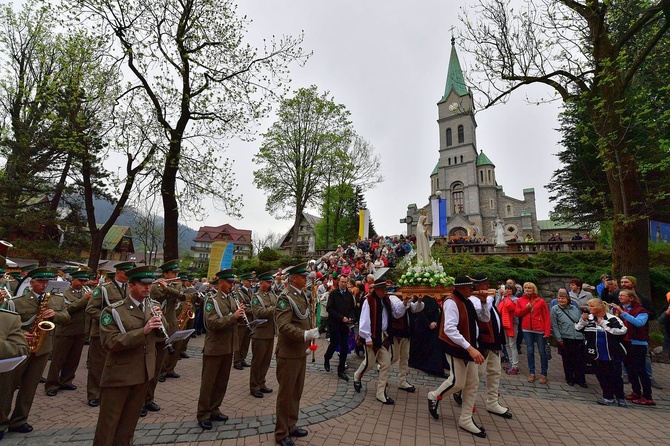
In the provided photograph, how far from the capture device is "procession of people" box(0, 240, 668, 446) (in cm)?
346

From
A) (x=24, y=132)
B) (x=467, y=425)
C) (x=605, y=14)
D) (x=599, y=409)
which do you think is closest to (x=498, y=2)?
(x=605, y=14)

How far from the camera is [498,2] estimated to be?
37.0ft

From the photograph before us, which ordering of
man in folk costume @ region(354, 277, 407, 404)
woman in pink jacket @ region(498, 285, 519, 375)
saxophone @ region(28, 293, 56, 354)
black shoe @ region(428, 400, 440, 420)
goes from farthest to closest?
woman in pink jacket @ region(498, 285, 519, 375)
man in folk costume @ region(354, 277, 407, 404)
black shoe @ region(428, 400, 440, 420)
saxophone @ region(28, 293, 56, 354)

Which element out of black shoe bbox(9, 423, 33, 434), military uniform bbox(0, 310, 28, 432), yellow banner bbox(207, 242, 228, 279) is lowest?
black shoe bbox(9, 423, 33, 434)

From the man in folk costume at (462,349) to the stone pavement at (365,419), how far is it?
297 millimetres

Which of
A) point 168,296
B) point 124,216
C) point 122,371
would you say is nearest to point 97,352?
point 168,296

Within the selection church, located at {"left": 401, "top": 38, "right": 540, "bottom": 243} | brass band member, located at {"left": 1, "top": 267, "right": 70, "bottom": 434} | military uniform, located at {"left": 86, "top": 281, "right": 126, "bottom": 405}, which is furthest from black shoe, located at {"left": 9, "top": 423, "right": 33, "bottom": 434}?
church, located at {"left": 401, "top": 38, "right": 540, "bottom": 243}

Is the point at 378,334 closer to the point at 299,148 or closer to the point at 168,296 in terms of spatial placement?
the point at 168,296

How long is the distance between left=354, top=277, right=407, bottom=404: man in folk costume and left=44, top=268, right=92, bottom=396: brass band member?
5.63 meters

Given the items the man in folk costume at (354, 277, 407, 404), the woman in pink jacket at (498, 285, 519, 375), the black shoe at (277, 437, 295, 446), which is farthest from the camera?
the woman in pink jacket at (498, 285, 519, 375)

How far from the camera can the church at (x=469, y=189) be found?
49.5 meters

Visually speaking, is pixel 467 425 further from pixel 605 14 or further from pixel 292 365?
pixel 605 14

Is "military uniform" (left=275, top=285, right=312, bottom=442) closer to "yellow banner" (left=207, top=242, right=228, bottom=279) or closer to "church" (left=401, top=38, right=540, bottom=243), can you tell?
"yellow banner" (left=207, top=242, right=228, bottom=279)

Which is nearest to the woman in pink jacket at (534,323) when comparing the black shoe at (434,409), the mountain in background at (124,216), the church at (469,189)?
the black shoe at (434,409)
